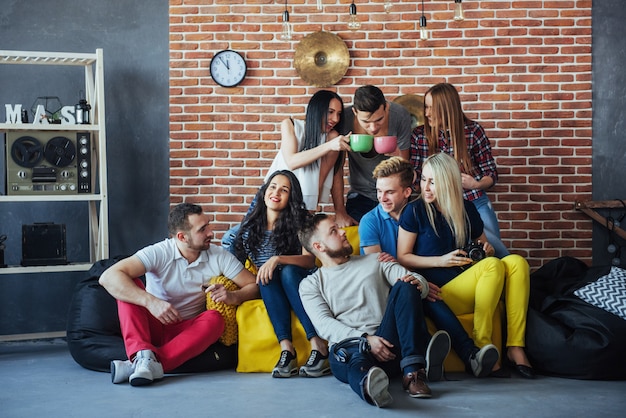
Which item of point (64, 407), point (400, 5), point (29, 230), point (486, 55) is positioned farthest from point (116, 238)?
point (486, 55)

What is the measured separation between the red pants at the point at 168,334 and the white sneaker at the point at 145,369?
38mm

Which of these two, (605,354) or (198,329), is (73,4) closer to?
(198,329)

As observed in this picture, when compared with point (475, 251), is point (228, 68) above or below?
above

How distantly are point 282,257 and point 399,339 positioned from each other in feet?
2.55

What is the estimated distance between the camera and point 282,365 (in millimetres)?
3531

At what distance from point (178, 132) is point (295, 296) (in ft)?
6.30

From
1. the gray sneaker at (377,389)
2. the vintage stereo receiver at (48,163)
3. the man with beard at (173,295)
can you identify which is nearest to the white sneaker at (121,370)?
the man with beard at (173,295)

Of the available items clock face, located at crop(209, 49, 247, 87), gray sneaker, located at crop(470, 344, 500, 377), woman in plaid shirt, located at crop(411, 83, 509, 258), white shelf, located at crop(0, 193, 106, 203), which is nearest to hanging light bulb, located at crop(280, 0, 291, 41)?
clock face, located at crop(209, 49, 247, 87)

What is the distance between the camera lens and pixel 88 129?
4.45 meters

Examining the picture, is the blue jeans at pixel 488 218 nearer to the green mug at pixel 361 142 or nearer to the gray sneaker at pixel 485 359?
the green mug at pixel 361 142

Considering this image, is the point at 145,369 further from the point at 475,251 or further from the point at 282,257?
the point at 475,251

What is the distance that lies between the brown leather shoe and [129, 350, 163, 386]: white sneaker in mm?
1094

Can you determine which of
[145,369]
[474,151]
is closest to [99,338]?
[145,369]

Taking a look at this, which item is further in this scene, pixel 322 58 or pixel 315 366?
pixel 322 58
